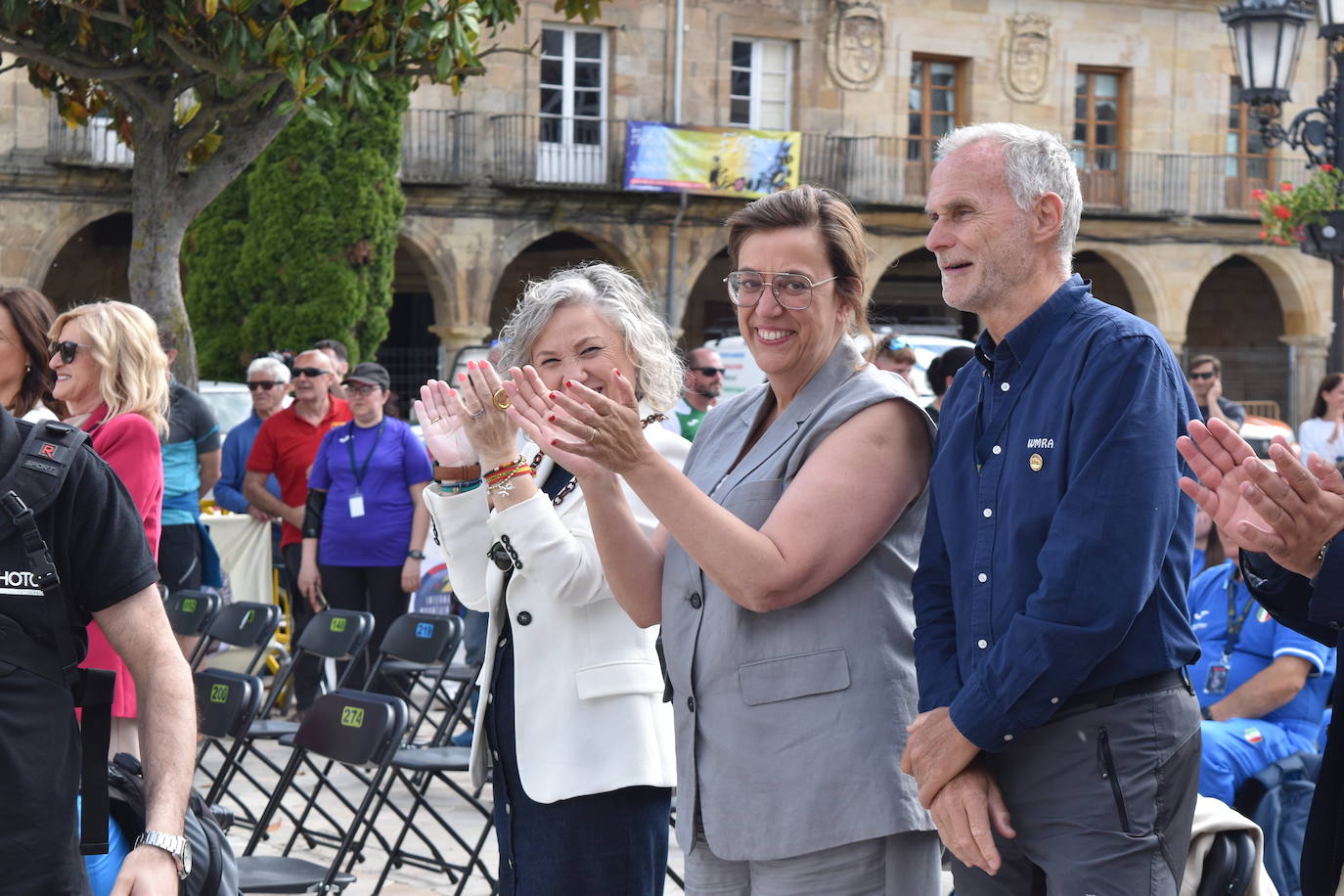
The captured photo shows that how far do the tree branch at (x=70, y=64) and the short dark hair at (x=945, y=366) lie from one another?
13.9 ft

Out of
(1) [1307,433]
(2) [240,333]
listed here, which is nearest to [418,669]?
(1) [1307,433]

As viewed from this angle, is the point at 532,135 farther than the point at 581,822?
Yes

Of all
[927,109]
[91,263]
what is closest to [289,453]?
[91,263]

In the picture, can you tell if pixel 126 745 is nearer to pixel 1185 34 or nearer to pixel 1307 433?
pixel 1307 433

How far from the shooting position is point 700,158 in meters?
23.2

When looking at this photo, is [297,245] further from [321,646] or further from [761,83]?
[321,646]

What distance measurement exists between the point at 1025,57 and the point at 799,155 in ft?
15.6

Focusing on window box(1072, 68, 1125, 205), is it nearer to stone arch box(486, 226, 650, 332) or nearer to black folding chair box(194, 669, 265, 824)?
stone arch box(486, 226, 650, 332)

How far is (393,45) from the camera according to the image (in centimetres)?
776

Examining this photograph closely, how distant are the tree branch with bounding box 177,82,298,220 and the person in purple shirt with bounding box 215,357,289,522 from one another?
1.23 m

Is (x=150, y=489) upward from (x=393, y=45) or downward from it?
downward

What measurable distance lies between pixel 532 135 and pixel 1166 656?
70.2ft

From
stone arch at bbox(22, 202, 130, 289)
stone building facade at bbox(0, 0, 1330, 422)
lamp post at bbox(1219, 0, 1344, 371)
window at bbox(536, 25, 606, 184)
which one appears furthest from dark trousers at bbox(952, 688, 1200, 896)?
window at bbox(536, 25, 606, 184)

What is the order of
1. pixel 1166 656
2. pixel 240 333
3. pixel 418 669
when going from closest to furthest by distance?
pixel 1166 656 < pixel 418 669 < pixel 240 333
